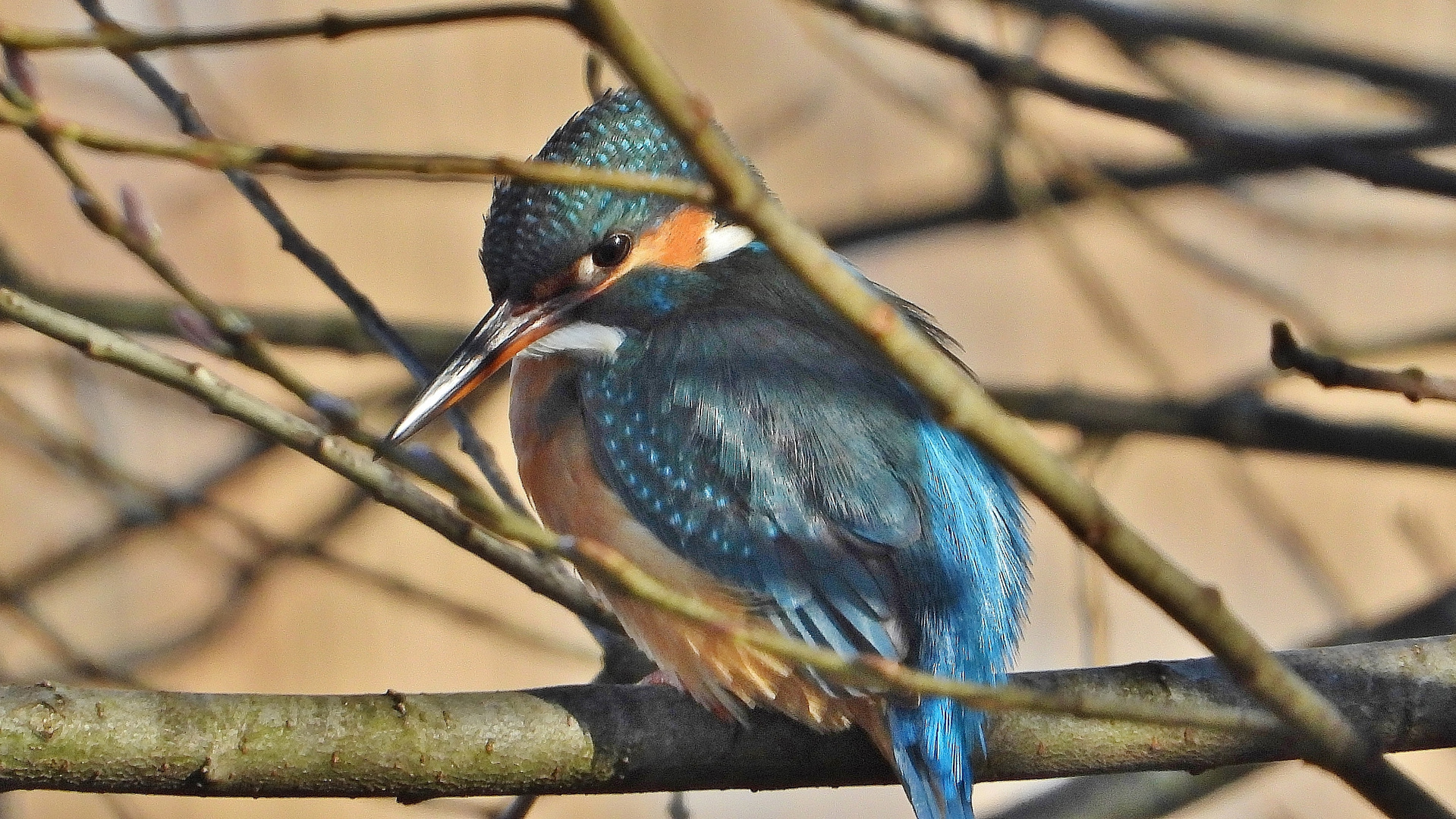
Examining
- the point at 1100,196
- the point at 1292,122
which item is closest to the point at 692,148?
the point at 1100,196

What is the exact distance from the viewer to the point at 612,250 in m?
2.19

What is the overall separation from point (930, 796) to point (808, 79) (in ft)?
10.7

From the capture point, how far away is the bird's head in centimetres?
207

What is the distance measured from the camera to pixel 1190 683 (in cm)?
171

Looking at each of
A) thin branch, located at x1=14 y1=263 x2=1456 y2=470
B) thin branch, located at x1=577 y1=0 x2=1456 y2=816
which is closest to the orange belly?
thin branch, located at x1=14 y1=263 x2=1456 y2=470

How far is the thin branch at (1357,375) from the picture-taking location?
1.14 meters

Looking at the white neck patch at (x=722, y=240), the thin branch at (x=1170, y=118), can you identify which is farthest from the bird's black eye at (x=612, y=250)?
the thin branch at (x=1170, y=118)

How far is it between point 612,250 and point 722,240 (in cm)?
30

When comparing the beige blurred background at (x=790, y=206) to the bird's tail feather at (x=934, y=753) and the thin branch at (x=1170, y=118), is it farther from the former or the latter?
the bird's tail feather at (x=934, y=753)

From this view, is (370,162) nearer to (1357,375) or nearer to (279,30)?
(279,30)

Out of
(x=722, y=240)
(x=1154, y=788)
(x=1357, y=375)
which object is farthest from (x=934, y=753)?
(x=722, y=240)

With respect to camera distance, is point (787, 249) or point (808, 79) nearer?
point (787, 249)

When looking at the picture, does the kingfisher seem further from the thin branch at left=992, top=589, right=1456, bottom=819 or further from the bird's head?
the thin branch at left=992, top=589, right=1456, bottom=819

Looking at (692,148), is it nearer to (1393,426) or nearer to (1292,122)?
(1393,426)
